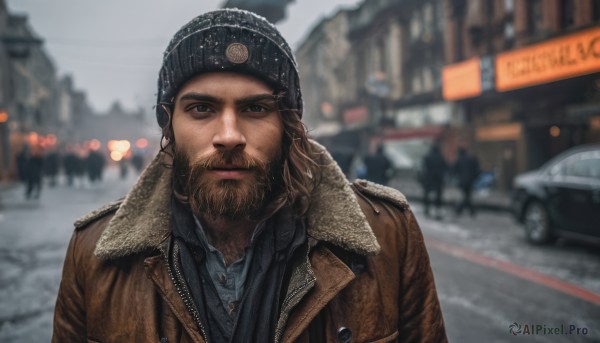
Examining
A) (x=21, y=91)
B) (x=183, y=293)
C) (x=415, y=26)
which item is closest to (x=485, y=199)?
(x=415, y=26)

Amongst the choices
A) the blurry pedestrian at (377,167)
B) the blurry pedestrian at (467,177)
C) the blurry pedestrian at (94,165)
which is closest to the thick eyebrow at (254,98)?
the blurry pedestrian at (377,167)

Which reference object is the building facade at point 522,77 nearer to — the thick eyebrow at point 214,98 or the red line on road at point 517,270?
the red line on road at point 517,270

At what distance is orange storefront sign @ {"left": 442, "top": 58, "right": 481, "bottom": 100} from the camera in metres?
18.8

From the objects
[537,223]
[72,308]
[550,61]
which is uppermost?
→ [550,61]

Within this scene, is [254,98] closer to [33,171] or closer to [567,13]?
[567,13]

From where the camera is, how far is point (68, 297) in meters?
1.77

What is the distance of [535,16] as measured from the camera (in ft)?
55.0

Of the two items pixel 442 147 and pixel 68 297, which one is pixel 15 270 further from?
pixel 442 147

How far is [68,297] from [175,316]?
0.48 m

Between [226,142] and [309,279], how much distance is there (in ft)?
1.87

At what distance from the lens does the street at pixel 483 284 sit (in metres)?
4.50

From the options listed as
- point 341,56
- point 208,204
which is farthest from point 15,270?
point 341,56


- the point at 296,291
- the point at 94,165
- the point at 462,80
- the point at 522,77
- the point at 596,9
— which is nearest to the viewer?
the point at 296,291

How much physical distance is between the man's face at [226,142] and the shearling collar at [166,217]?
17 centimetres
